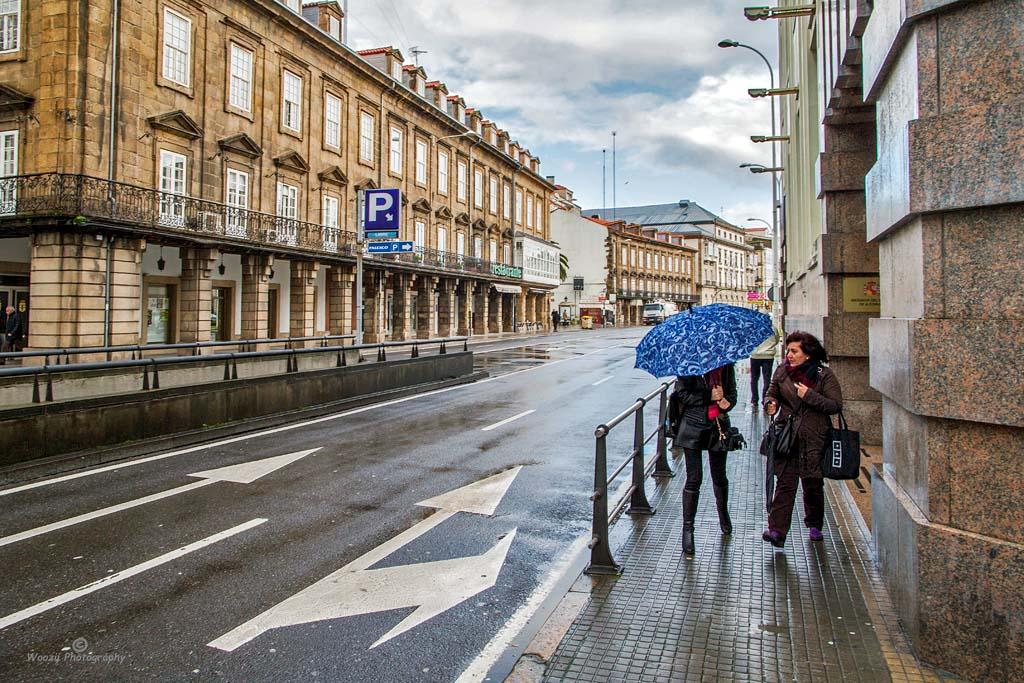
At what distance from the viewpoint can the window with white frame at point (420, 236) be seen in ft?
136

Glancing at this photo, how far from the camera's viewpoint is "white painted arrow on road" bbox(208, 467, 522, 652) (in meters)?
4.50

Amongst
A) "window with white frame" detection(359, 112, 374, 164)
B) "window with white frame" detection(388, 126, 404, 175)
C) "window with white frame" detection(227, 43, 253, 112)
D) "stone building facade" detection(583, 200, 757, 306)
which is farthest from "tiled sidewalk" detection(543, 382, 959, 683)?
"stone building facade" detection(583, 200, 757, 306)

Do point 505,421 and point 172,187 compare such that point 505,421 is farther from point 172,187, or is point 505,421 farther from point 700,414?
point 172,187

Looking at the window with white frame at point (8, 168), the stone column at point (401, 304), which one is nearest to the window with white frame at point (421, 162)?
the stone column at point (401, 304)

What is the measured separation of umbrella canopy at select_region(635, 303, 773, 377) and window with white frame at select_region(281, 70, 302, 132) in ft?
93.9

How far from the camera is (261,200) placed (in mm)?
28562

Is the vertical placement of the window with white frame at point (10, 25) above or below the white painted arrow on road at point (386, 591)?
above

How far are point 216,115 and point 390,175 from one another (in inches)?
525

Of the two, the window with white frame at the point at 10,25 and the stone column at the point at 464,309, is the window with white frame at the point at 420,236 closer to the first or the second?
the stone column at the point at 464,309

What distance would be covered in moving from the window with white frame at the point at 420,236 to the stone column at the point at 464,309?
7.23m

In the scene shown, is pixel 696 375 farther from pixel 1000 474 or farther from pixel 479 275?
pixel 479 275

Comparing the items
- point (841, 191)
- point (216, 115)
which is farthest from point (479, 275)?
point (841, 191)

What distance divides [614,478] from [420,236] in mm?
36643

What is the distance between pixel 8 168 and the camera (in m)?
21.4
